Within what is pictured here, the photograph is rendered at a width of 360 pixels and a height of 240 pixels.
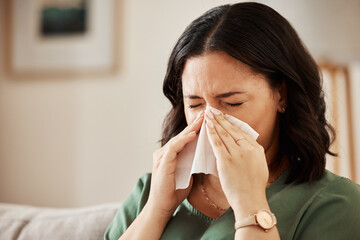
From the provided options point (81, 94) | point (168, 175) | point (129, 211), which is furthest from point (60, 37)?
point (168, 175)

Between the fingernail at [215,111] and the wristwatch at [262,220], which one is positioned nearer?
the wristwatch at [262,220]

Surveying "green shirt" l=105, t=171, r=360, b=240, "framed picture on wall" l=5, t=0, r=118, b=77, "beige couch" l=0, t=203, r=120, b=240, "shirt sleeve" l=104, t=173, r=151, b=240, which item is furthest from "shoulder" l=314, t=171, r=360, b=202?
"framed picture on wall" l=5, t=0, r=118, b=77

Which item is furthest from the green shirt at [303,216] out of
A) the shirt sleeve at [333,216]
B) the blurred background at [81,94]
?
the blurred background at [81,94]

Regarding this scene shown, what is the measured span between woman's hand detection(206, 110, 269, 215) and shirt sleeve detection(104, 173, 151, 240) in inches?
13.2

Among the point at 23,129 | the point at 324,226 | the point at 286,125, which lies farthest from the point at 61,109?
the point at 324,226

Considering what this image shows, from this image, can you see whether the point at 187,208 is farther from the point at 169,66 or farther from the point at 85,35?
the point at 85,35

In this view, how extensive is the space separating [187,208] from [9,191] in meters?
2.21

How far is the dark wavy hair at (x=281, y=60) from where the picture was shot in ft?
3.65

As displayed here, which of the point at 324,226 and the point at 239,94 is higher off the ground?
the point at 239,94

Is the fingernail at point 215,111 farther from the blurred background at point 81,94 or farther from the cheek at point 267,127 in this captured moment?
the blurred background at point 81,94

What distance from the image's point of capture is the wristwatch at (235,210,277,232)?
0.97 metres

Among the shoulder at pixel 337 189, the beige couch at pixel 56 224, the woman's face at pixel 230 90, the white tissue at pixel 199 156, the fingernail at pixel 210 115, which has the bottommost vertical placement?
the beige couch at pixel 56 224

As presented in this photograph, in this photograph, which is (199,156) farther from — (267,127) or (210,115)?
(267,127)

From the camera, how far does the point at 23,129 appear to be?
308cm
